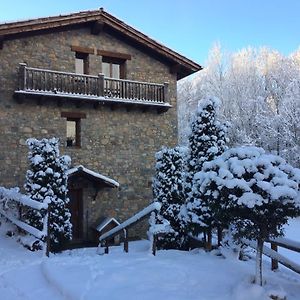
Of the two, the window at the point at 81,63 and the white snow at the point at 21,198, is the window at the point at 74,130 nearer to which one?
the window at the point at 81,63

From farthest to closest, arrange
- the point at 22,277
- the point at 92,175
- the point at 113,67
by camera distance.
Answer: the point at 113,67
the point at 92,175
the point at 22,277

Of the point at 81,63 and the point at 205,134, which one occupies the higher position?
the point at 81,63

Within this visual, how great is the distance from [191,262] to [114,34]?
1204cm

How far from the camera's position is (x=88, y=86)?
15156 millimetres

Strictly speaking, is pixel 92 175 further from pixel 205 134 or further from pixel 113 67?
pixel 205 134

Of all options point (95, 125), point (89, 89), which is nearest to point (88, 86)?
point (89, 89)

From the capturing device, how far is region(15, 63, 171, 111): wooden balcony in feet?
46.3

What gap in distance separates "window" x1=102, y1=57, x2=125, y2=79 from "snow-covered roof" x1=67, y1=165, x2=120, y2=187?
446 centimetres

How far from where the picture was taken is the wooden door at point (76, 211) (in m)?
15.3

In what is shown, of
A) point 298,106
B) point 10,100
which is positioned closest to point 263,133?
point 298,106

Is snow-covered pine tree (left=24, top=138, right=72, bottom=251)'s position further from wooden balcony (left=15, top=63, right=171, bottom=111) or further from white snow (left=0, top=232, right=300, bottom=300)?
wooden balcony (left=15, top=63, right=171, bottom=111)

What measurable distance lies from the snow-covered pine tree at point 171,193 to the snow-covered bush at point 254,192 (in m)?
5.61

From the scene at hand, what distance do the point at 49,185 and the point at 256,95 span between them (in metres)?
20.6

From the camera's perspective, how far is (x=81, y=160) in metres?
15.4
